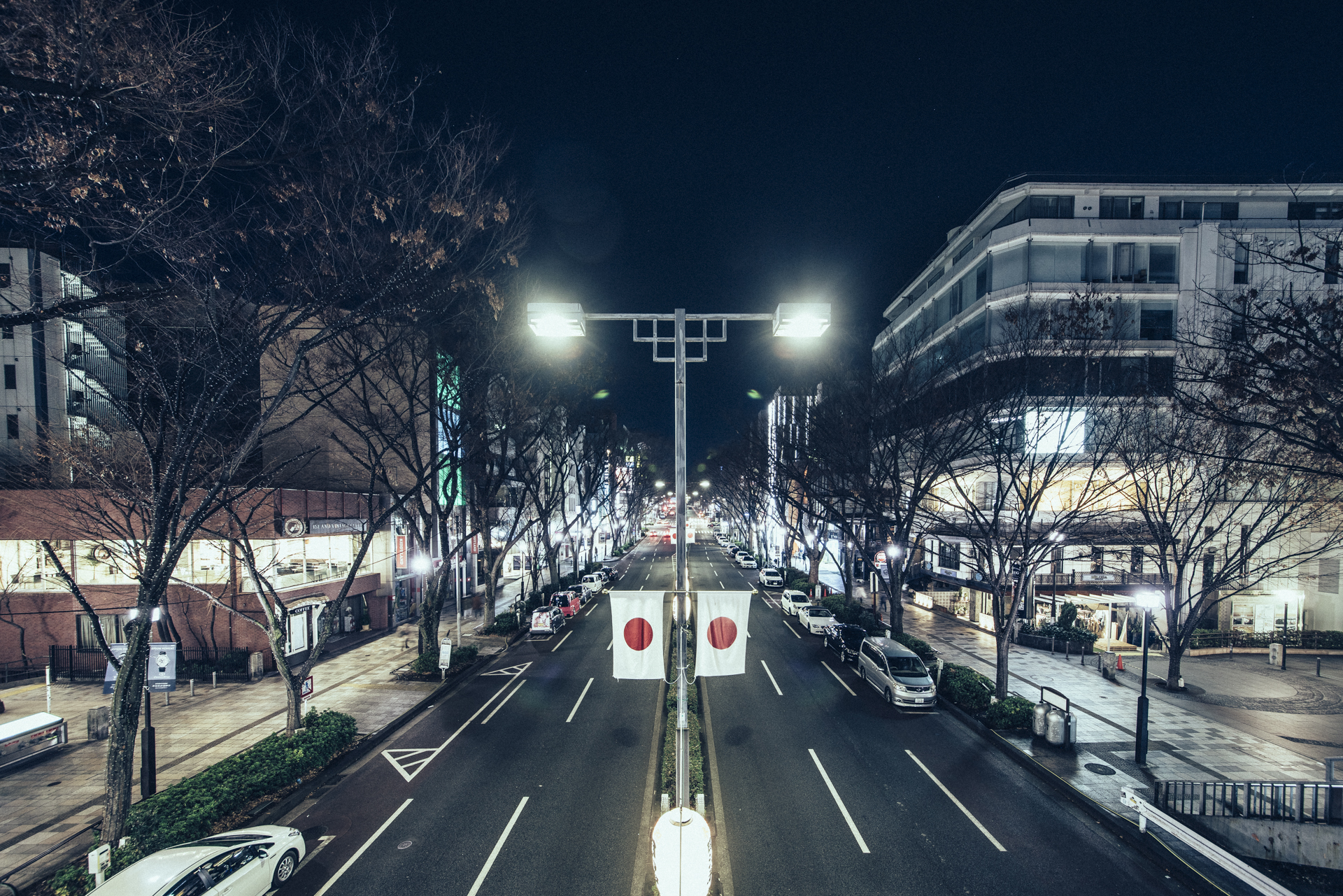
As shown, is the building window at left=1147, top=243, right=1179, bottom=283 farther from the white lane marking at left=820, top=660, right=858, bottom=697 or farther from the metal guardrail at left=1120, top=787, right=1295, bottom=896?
the metal guardrail at left=1120, top=787, right=1295, bottom=896

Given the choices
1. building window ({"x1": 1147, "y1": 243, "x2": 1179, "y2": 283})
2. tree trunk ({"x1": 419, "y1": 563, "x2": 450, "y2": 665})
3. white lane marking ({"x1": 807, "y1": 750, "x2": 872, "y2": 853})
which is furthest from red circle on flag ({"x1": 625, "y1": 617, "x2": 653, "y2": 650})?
building window ({"x1": 1147, "y1": 243, "x2": 1179, "y2": 283})

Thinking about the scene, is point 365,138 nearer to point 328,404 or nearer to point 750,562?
point 328,404

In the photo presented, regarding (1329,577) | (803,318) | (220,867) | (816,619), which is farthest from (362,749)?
(1329,577)

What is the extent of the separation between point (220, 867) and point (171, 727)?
11071 mm

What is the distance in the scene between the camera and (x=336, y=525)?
2316cm

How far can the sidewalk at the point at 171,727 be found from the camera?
10156mm

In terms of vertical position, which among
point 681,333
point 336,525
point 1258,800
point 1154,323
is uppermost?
point 1154,323

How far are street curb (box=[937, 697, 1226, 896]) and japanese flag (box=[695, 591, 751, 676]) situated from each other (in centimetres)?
833

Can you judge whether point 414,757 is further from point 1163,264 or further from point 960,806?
point 1163,264

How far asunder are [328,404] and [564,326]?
9.02 metres

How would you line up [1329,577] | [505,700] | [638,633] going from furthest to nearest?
[1329,577] < [505,700] < [638,633]

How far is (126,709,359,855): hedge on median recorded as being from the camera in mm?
8781

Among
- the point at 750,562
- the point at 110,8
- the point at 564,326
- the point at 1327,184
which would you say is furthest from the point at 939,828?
the point at 750,562

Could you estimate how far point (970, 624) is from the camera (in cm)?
2791
